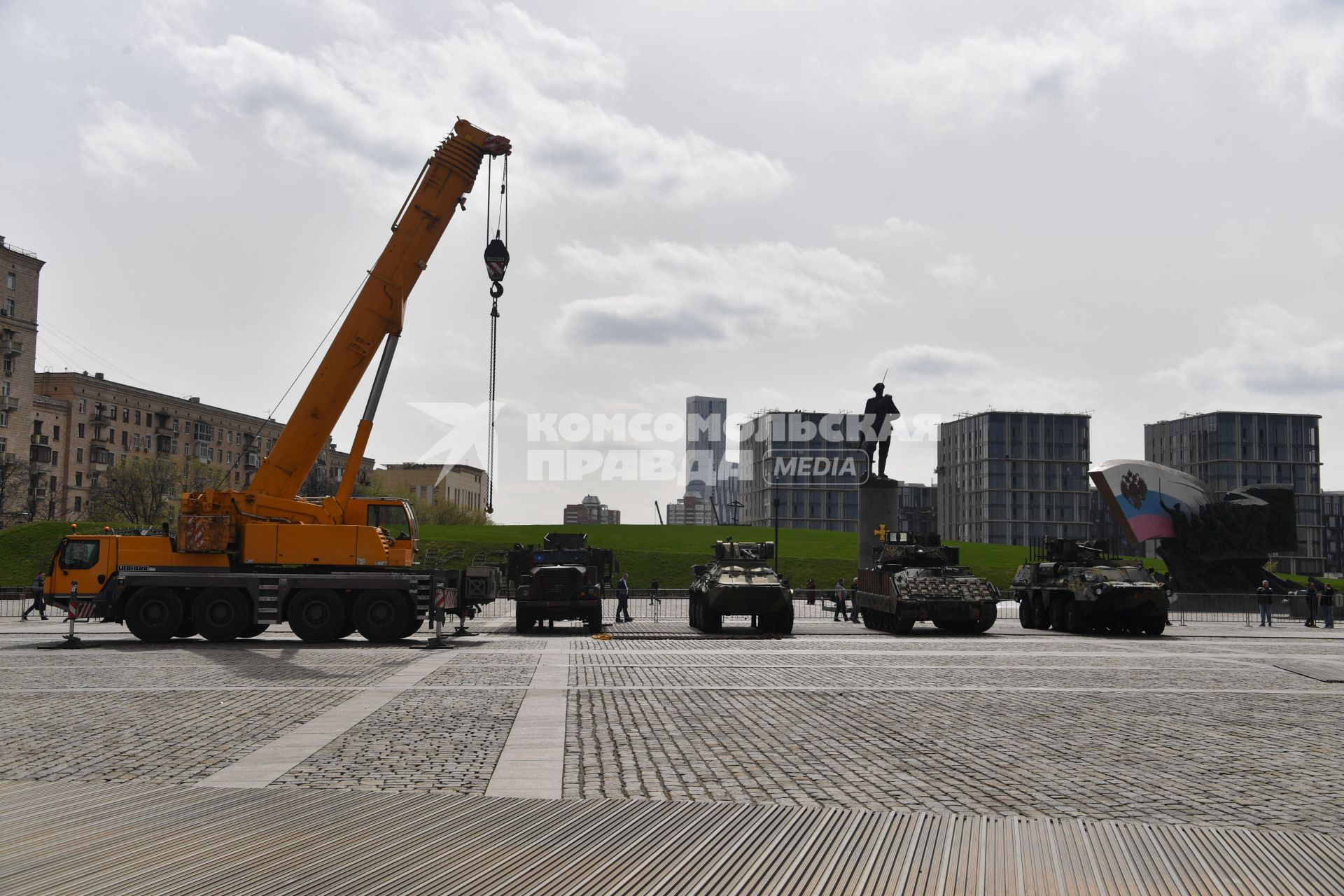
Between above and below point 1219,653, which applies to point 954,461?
above

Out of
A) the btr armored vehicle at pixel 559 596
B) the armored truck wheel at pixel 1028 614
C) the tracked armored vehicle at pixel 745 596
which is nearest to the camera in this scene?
the btr armored vehicle at pixel 559 596

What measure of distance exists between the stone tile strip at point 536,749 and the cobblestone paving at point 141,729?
218 centimetres

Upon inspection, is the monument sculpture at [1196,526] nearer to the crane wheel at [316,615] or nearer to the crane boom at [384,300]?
the crane boom at [384,300]

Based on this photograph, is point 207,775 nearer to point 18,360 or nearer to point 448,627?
point 448,627

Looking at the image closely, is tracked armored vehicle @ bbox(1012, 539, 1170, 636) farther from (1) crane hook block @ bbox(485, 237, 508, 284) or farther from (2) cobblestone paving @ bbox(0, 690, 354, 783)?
(2) cobblestone paving @ bbox(0, 690, 354, 783)

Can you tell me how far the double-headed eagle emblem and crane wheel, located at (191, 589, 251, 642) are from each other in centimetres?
3958

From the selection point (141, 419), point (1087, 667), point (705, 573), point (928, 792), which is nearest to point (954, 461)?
point (141, 419)

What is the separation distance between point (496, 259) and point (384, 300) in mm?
2756

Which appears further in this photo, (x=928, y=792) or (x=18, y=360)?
(x=18, y=360)

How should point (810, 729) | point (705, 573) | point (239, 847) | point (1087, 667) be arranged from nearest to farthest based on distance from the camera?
point (239, 847) → point (810, 729) → point (1087, 667) → point (705, 573)

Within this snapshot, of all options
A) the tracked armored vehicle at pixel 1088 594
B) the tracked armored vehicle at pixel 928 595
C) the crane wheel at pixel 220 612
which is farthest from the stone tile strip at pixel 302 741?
the tracked armored vehicle at pixel 1088 594

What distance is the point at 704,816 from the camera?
7266 mm

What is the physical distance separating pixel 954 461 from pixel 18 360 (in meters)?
120

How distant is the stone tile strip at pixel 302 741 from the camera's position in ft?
27.3
